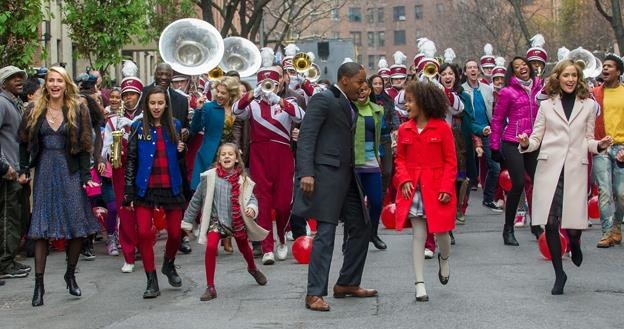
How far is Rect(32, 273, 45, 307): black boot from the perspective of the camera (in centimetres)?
1101

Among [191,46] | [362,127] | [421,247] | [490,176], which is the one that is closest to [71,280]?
[362,127]

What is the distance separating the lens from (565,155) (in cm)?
1086

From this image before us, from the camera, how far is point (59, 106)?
11.2 meters

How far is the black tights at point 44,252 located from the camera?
11.0 meters

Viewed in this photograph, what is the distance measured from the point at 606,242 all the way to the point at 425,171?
397 cm

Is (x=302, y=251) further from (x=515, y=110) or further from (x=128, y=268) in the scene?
(x=515, y=110)

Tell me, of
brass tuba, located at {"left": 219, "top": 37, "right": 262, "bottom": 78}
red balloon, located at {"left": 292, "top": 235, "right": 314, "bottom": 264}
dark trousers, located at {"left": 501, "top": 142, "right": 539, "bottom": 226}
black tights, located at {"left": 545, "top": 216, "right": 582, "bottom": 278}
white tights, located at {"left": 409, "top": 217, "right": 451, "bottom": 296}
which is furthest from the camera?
brass tuba, located at {"left": 219, "top": 37, "right": 262, "bottom": 78}

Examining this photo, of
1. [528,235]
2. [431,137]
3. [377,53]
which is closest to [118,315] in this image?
[431,137]

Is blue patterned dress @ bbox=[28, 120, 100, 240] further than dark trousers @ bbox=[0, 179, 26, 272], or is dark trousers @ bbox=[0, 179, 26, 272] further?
dark trousers @ bbox=[0, 179, 26, 272]

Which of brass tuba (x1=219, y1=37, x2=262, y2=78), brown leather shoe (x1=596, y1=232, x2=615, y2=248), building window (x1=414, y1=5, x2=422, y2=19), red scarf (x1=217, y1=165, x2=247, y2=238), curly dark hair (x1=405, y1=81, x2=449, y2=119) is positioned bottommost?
brown leather shoe (x1=596, y1=232, x2=615, y2=248)

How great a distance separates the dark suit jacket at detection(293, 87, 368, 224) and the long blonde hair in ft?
6.84

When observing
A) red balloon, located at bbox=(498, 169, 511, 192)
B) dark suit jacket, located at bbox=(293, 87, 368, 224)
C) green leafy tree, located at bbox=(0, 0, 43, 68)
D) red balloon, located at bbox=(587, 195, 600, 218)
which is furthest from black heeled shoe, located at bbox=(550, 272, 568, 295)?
green leafy tree, located at bbox=(0, 0, 43, 68)

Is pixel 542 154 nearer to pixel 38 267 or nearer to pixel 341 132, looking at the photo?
pixel 341 132

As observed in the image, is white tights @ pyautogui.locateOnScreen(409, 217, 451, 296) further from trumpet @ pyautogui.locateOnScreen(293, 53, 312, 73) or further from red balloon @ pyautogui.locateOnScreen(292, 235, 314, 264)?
trumpet @ pyautogui.locateOnScreen(293, 53, 312, 73)
